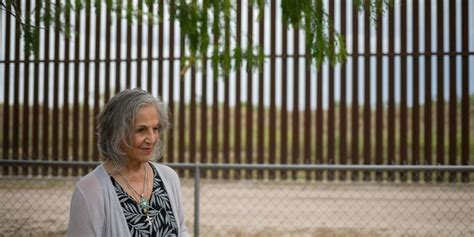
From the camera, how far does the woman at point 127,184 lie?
4.72 feet

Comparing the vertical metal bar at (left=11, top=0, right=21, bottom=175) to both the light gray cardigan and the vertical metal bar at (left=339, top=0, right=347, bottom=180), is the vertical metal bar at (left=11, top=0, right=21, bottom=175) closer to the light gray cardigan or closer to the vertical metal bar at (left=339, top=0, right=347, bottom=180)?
the vertical metal bar at (left=339, top=0, right=347, bottom=180)

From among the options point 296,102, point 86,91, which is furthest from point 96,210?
point 86,91

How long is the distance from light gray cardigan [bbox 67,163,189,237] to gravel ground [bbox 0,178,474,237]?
2.99m

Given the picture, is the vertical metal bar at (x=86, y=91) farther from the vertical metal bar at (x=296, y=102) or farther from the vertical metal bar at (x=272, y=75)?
the vertical metal bar at (x=296, y=102)

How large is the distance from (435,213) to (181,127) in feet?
13.9

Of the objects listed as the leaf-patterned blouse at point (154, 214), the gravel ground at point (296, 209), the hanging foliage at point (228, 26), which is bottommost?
the gravel ground at point (296, 209)

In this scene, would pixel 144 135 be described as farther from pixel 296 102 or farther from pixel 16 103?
pixel 16 103

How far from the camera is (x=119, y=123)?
1.51m

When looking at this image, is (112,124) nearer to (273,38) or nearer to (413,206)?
(413,206)

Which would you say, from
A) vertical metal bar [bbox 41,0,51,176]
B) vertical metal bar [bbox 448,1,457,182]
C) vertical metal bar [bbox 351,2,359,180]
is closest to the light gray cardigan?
vertical metal bar [bbox 351,2,359,180]

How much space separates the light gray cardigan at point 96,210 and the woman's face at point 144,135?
0.38 ft

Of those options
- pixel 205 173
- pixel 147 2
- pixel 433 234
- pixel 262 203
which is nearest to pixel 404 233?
pixel 433 234

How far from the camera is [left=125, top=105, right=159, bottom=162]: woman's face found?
154 cm

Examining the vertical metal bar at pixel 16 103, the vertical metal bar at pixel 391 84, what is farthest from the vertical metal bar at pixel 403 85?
the vertical metal bar at pixel 16 103
